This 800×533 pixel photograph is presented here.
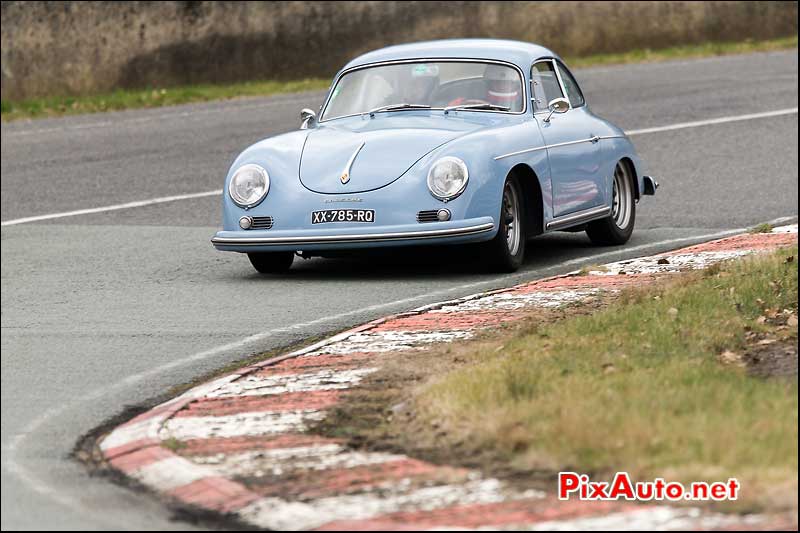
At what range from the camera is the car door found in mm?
11102

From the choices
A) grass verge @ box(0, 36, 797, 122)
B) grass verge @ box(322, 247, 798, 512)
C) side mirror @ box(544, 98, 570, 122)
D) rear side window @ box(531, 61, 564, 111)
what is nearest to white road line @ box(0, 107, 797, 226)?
rear side window @ box(531, 61, 564, 111)

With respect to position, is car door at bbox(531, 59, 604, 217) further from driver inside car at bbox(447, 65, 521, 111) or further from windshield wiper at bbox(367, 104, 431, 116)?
windshield wiper at bbox(367, 104, 431, 116)

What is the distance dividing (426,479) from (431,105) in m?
6.27

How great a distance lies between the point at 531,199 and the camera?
10891 millimetres

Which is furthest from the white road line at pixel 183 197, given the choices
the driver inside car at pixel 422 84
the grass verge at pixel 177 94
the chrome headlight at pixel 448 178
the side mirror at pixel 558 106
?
the grass verge at pixel 177 94

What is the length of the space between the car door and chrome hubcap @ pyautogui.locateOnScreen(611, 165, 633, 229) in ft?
1.46

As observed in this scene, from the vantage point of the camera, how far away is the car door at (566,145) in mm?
11102

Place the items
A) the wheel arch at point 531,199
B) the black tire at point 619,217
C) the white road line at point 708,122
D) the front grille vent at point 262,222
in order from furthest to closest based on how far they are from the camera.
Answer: the white road line at point 708,122, the black tire at point 619,217, the wheel arch at point 531,199, the front grille vent at point 262,222

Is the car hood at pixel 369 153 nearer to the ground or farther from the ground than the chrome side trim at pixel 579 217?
farther from the ground

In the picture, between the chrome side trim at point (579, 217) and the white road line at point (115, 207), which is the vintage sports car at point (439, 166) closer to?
the chrome side trim at point (579, 217)

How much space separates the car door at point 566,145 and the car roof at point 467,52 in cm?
13

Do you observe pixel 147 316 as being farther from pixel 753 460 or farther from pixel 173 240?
pixel 753 460

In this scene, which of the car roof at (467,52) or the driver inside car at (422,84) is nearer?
the driver inside car at (422,84)

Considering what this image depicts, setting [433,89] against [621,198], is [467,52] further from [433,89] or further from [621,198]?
[621,198]
